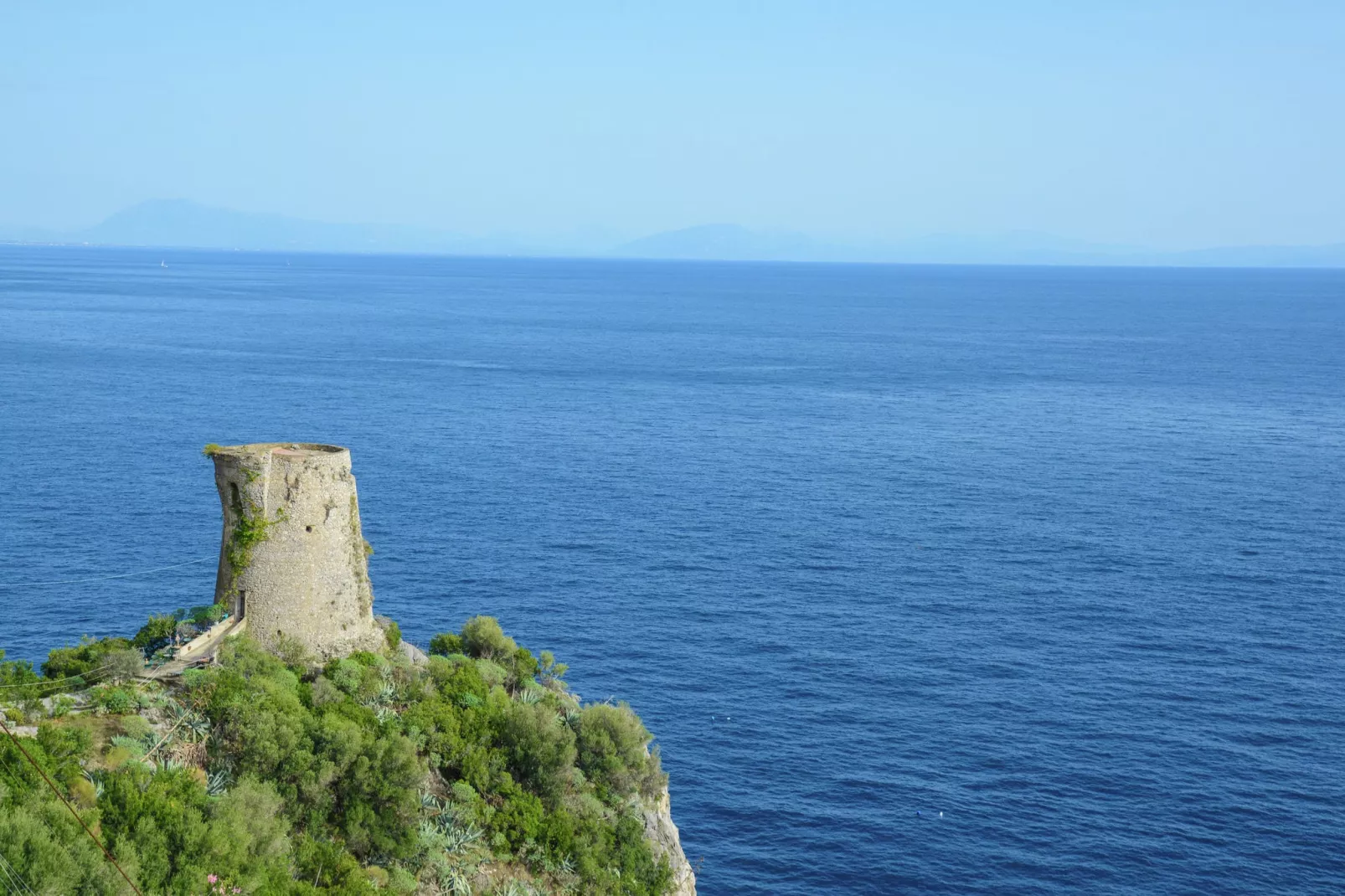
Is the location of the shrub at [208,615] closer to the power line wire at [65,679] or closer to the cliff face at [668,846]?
the power line wire at [65,679]

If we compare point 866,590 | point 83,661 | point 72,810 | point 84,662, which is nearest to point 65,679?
point 84,662

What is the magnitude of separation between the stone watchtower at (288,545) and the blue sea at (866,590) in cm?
2197

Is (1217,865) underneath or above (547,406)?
underneath

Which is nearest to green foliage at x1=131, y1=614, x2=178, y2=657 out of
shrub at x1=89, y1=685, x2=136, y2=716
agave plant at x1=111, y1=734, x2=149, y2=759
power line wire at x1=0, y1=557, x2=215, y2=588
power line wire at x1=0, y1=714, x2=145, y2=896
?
shrub at x1=89, y1=685, x2=136, y2=716

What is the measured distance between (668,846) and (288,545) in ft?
56.6

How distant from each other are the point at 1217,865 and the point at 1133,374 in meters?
150

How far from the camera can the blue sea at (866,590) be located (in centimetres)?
6000

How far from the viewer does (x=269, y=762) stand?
3688cm

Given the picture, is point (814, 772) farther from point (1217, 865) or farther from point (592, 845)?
point (592, 845)

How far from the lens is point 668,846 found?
47.2 meters

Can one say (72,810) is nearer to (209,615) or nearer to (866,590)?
(209,615)

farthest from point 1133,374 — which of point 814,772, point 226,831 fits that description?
point 226,831

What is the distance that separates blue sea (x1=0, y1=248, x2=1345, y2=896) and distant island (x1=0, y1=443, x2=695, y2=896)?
523 inches

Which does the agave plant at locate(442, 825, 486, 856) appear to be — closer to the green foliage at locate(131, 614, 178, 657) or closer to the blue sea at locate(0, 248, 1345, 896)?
the green foliage at locate(131, 614, 178, 657)
